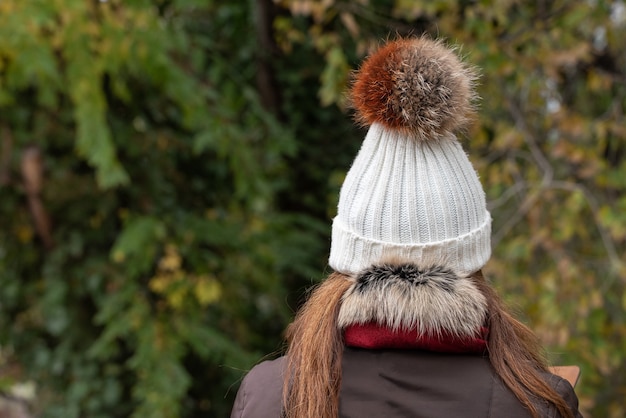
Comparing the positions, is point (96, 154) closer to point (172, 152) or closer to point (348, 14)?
point (172, 152)

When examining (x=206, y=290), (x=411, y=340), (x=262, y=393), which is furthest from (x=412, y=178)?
(x=206, y=290)

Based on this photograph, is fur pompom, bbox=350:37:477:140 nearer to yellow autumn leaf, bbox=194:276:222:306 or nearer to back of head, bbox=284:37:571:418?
back of head, bbox=284:37:571:418

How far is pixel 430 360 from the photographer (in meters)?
1.27

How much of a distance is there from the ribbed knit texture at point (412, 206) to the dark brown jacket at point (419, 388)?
181 mm

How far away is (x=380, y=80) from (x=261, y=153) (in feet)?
9.12

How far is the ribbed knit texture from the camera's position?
133cm

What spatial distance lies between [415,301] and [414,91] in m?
0.40

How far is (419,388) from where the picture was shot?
1240mm

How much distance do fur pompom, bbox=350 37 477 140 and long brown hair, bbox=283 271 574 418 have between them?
32 cm

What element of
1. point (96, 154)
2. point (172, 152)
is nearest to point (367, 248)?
point (96, 154)

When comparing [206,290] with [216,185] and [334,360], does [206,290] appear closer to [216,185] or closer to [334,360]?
[216,185]

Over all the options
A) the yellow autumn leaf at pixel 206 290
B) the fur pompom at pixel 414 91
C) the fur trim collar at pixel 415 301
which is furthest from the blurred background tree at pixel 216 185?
the fur trim collar at pixel 415 301

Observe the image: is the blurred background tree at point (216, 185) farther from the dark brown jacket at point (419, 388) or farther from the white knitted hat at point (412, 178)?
the dark brown jacket at point (419, 388)

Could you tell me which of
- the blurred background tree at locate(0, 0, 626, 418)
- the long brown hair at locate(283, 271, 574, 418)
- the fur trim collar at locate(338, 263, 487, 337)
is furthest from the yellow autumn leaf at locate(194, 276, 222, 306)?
the fur trim collar at locate(338, 263, 487, 337)
